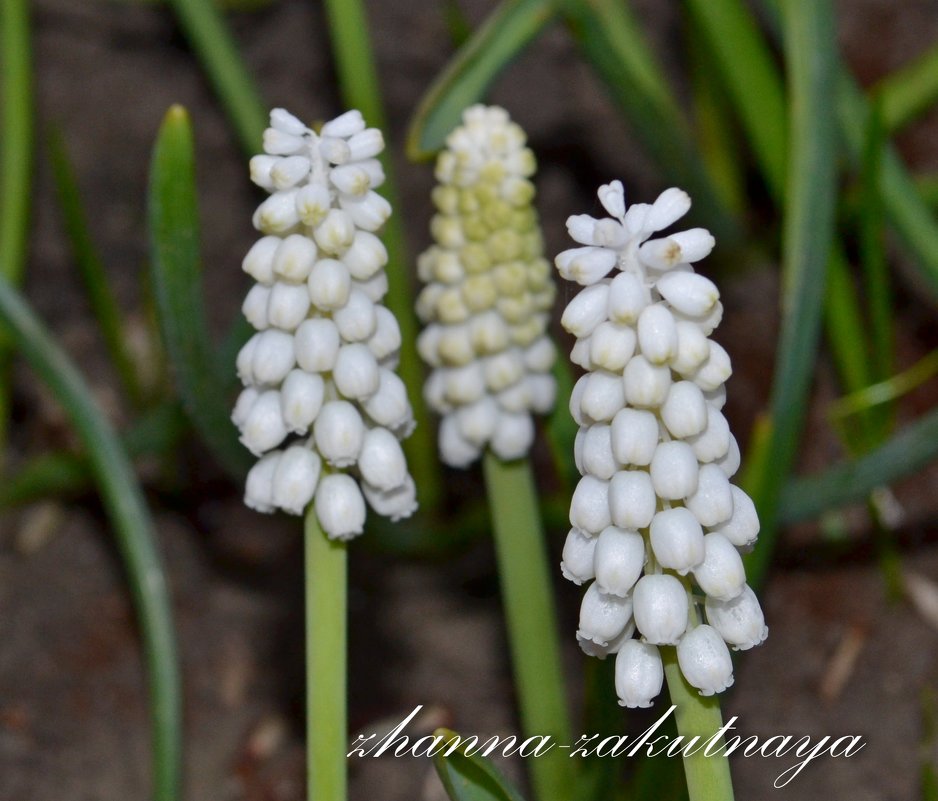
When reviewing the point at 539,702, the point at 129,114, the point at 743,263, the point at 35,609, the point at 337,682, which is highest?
the point at 129,114

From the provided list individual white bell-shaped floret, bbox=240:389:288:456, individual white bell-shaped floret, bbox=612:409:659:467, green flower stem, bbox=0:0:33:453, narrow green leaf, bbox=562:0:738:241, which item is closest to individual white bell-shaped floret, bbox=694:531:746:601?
individual white bell-shaped floret, bbox=612:409:659:467

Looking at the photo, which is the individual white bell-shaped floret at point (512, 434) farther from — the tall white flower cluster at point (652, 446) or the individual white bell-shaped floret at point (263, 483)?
the tall white flower cluster at point (652, 446)

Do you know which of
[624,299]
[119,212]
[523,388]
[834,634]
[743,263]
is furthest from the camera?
[119,212]

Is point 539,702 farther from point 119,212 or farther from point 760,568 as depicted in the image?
point 119,212

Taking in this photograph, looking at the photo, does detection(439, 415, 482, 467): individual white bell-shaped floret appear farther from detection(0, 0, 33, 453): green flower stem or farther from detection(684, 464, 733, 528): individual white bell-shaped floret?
detection(0, 0, 33, 453): green flower stem

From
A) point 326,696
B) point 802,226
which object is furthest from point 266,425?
point 802,226

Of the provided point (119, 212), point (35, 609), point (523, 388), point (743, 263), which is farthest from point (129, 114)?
point (523, 388)
